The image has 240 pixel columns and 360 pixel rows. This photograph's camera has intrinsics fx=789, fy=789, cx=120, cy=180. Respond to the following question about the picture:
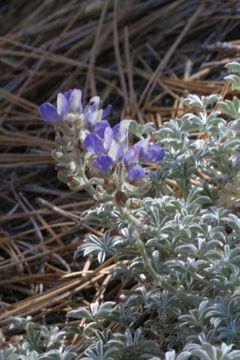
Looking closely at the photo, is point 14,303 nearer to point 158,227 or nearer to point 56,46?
point 158,227

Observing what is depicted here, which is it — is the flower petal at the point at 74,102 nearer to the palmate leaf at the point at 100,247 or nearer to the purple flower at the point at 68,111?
the purple flower at the point at 68,111

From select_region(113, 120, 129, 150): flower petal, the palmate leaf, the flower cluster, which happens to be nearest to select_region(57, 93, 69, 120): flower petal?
the flower cluster

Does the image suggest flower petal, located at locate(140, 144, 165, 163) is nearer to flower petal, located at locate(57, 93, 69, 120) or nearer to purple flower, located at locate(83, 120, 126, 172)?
purple flower, located at locate(83, 120, 126, 172)

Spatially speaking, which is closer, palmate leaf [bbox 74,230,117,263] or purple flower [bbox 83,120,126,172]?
purple flower [bbox 83,120,126,172]

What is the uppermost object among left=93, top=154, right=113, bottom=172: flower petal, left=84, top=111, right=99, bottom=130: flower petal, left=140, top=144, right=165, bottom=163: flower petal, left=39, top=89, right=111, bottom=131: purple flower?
left=39, top=89, right=111, bottom=131: purple flower

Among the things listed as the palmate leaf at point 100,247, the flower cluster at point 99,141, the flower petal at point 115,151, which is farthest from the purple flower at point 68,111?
the palmate leaf at point 100,247

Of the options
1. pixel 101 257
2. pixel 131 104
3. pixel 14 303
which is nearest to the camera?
pixel 101 257

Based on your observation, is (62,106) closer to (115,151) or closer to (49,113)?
(49,113)

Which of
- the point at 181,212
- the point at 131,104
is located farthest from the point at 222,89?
the point at 181,212
